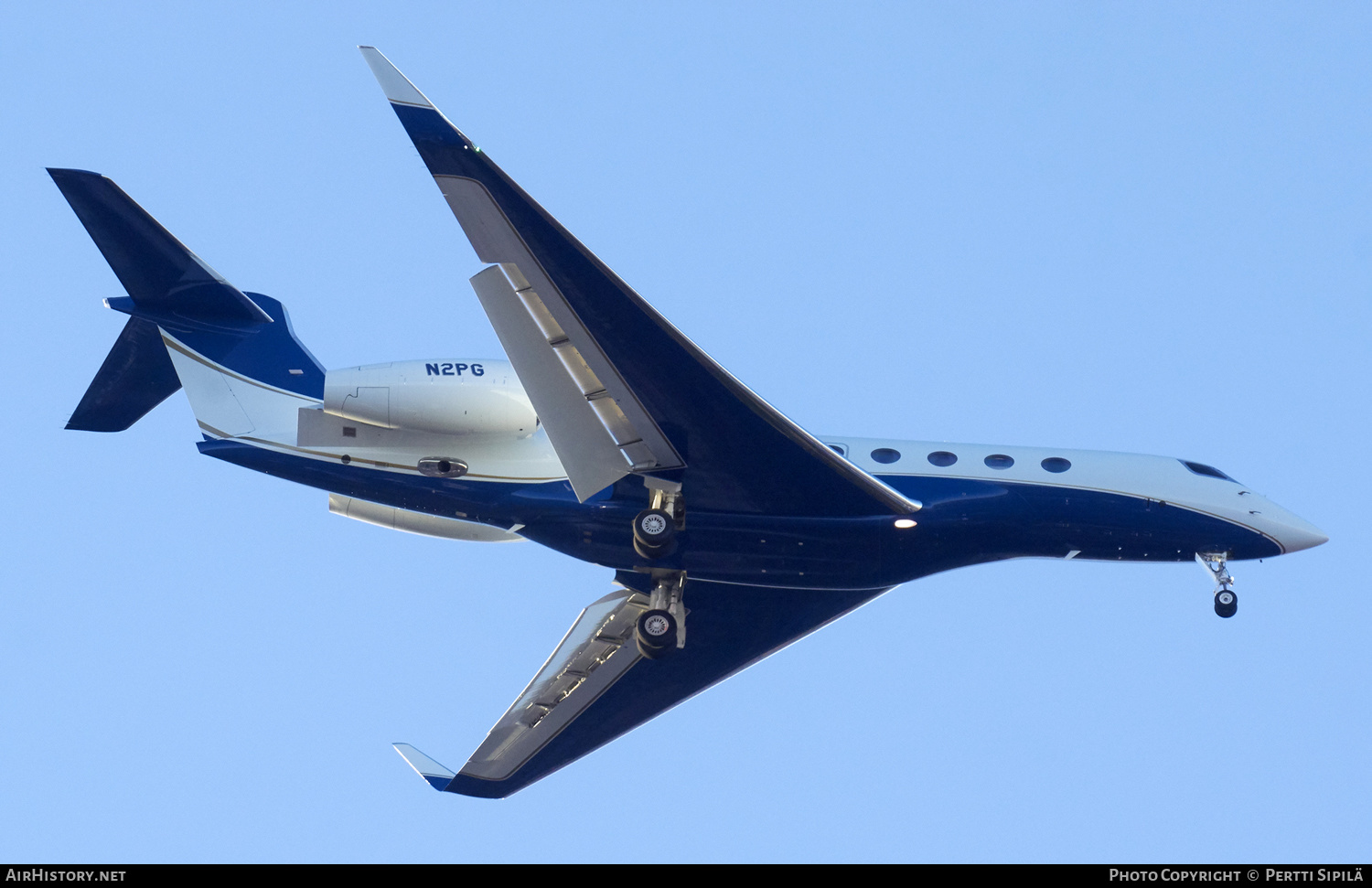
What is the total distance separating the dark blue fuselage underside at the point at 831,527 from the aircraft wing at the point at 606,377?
400 millimetres

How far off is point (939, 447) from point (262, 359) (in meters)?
8.97

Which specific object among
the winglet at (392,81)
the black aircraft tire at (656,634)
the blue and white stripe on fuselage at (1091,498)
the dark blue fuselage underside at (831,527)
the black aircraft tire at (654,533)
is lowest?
the black aircraft tire at (656,634)

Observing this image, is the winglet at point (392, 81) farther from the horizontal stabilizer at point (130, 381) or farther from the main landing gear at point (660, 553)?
the horizontal stabilizer at point (130, 381)

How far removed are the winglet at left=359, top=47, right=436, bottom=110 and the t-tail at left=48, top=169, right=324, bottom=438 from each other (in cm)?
596

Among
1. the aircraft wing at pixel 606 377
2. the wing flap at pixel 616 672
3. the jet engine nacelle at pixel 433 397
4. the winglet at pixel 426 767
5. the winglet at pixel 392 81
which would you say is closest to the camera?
the winglet at pixel 392 81

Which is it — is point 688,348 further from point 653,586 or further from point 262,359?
point 262,359

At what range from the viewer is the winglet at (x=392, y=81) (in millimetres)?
13977

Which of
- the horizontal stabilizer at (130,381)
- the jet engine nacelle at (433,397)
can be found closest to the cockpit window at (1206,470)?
the jet engine nacelle at (433,397)

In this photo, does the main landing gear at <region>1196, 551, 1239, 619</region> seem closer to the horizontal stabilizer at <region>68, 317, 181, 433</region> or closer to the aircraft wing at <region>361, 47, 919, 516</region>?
the aircraft wing at <region>361, 47, 919, 516</region>

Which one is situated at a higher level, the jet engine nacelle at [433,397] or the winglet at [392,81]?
the winglet at [392,81]

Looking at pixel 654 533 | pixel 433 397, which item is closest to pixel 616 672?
pixel 654 533

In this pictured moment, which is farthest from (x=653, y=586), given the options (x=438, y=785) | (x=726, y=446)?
(x=438, y=785)

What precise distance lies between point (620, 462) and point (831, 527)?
2.73 meters

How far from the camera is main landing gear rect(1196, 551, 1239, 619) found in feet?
61.2
